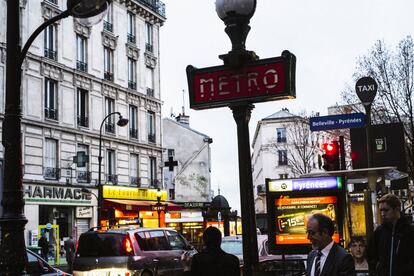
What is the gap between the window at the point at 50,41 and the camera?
3225 centimetres

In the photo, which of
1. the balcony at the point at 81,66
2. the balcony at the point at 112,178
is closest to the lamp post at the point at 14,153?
the balcony at the point at 81,66

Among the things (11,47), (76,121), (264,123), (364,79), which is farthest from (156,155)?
(264,123)

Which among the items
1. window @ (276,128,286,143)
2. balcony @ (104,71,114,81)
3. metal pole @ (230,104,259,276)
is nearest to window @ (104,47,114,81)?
balcony @ (104,71,114,81)

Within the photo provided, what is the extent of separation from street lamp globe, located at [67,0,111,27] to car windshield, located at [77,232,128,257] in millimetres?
7751

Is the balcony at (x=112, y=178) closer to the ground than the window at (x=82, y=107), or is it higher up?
closer to the ground

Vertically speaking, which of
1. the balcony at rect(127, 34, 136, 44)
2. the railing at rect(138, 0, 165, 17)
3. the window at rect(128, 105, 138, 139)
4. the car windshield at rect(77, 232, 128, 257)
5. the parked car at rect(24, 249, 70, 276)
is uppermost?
the railing at rect(138, 0, 165, 17)

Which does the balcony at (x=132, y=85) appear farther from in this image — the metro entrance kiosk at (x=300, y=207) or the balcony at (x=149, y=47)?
the metro entrance kiosk at (x=300, y=207)

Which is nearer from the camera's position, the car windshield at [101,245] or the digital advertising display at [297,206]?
the digital advertising display at [297,206]

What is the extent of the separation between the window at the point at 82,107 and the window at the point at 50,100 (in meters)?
2.07

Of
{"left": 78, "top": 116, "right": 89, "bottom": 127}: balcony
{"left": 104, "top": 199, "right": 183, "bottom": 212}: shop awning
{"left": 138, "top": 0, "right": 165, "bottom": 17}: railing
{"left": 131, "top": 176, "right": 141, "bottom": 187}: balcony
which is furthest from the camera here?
{"left": 138, "top": 0, "right": 165, "bottom": 17}: railing

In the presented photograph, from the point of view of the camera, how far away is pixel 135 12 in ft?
135

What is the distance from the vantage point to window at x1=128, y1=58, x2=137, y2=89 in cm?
4010

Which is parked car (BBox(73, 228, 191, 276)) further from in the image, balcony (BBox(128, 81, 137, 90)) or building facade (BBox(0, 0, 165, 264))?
balcony (BBox(128, 81, 137, 90))

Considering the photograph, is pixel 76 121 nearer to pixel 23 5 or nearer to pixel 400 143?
pixel 23 5
